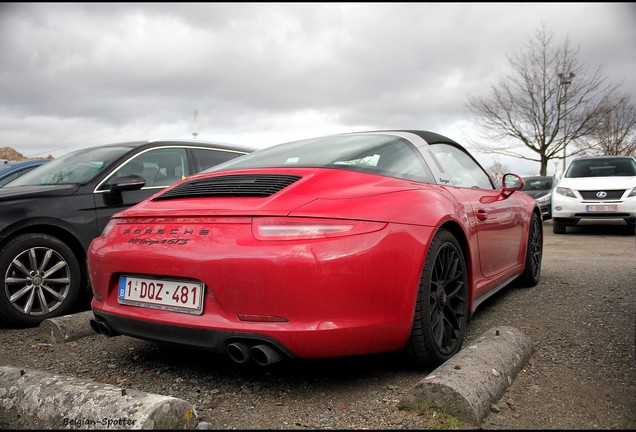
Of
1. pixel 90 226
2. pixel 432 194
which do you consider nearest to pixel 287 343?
pixel 432 194

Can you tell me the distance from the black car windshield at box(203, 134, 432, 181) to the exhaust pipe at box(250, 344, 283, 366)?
1.02 meters

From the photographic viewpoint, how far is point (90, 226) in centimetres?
409

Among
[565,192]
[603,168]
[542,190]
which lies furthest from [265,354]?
[542,190]

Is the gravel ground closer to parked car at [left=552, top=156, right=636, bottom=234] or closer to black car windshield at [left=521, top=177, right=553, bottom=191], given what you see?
parked car at [left=552, top=156, right=636, bottom=234]

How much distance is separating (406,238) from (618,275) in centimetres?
366

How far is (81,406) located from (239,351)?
639mm

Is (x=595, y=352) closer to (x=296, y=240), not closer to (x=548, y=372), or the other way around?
(x=548, y=372)

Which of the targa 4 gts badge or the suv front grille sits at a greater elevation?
the targa 4 gts badge

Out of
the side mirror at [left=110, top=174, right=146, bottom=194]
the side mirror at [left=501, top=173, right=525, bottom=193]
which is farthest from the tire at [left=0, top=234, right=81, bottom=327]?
the side mirror at [left=501, top=173, right=525, bottom=193]

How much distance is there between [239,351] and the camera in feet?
7.15

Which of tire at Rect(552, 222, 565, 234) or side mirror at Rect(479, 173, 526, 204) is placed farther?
tire at Rect(552, 222, 565, 234)

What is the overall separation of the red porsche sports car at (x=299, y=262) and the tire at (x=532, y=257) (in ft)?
5.48

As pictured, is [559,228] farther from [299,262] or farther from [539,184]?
[299,262]

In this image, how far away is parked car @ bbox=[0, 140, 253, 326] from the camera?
12.1ft
